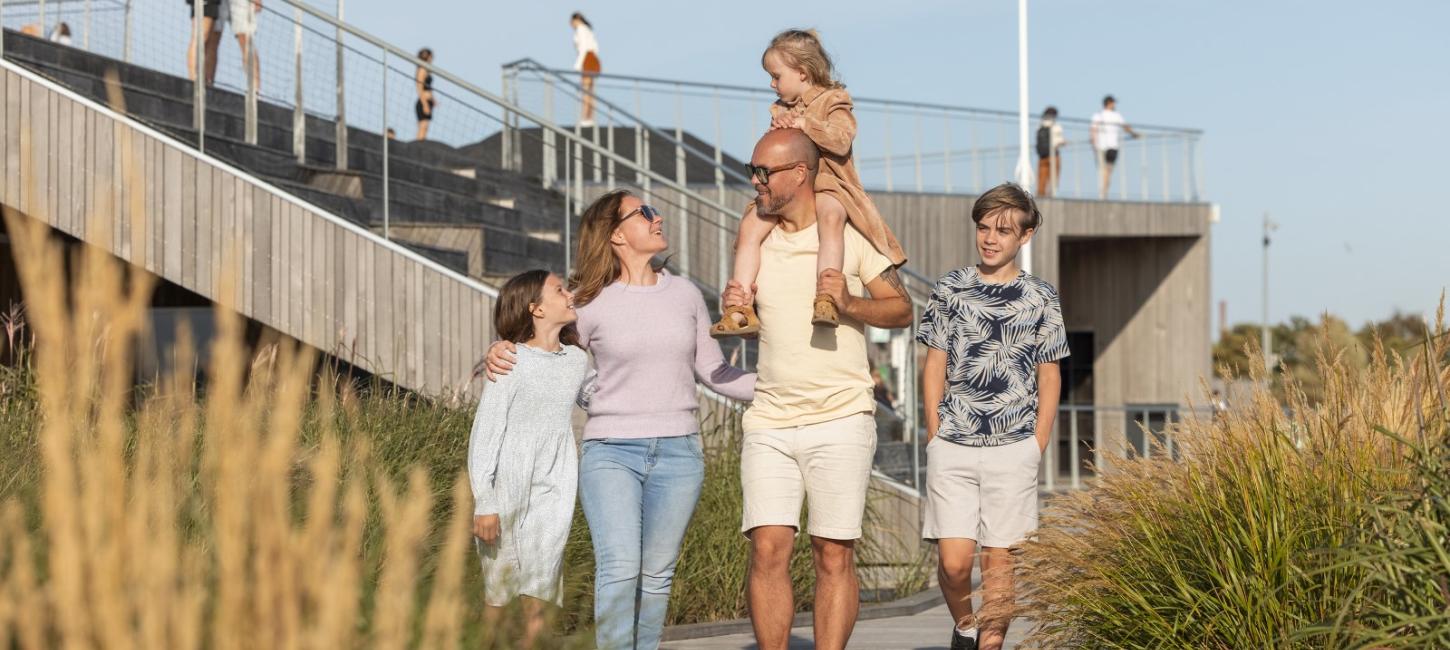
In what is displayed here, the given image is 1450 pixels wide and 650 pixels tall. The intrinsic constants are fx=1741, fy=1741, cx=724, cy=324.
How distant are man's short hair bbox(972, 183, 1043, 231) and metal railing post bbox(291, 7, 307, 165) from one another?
289 inches

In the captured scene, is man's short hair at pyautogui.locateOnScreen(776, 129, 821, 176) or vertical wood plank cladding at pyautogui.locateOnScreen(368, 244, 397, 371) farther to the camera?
vertical wood plank cladding at pyautogui.locateOnScreen(368, 244, 397, 371)

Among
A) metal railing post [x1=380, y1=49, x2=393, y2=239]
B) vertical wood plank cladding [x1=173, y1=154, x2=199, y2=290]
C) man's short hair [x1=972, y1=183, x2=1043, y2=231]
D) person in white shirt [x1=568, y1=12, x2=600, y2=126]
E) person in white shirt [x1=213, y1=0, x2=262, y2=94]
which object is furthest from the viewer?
person in white shirt [x1=568, y1=12, x2=600, y2=126]

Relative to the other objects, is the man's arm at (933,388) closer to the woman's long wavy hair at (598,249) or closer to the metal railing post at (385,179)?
the woman's long wavy hair at (598,249)

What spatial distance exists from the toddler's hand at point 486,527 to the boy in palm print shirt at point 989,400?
140 centimetres

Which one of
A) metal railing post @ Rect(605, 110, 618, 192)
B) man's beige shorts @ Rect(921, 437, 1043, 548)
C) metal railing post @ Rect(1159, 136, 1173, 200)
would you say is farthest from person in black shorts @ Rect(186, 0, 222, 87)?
metal railing post @ Rect(1159, 136, 1173, 200)

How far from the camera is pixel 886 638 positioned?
669 cm

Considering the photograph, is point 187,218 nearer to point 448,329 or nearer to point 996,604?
point 448,329

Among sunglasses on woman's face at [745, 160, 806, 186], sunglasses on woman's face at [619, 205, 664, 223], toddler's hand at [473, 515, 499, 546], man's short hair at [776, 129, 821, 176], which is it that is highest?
man's short hair at [776, 129, 821, 176]

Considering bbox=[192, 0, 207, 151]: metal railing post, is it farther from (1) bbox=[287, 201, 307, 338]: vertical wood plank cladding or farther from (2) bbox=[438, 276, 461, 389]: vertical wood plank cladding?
(2) bbox=[438, 276, 461, 389]: vertical wood plank cladding

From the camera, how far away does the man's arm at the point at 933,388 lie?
5.34m

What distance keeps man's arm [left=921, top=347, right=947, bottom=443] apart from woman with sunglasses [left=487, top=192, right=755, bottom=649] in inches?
24.6

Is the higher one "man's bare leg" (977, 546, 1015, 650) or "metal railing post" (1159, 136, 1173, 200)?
"metal railing post" (1159, 136, 1173, 200)

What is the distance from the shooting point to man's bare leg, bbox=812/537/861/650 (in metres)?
4.91

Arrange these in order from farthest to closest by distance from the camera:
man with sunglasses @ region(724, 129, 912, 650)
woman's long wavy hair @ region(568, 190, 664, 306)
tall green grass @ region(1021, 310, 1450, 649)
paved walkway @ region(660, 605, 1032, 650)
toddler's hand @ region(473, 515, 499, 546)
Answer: paved walkway @ region(660, 605, 1032, 650)
woman's long wavy hair @ region(568, 190, 664, 306)
man with sunglasses @ region(724, 129, 912, 650)
toddler's hand @ region(473, 515, 499, 546)
tall green grass @ region(1021, 310, 1450, 649)
